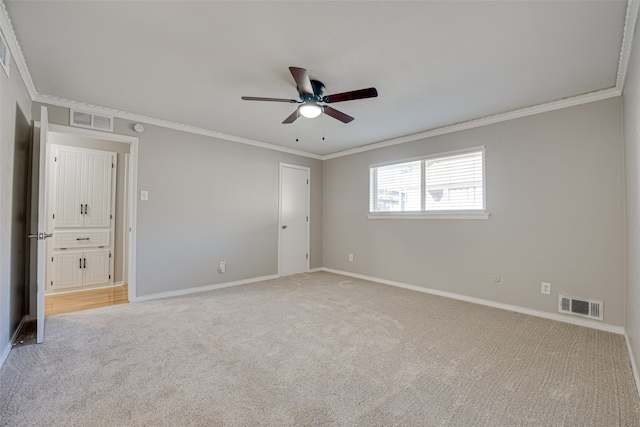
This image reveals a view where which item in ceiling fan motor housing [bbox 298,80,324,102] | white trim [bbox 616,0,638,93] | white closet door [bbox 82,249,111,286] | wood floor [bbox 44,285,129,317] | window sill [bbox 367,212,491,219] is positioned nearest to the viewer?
white trim [bbox 616,0,638,93]

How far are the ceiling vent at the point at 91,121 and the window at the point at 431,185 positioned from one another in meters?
3.86

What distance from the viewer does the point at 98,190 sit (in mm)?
4480

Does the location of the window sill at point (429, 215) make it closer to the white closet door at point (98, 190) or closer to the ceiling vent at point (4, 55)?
the white closet door at point (98, 190)

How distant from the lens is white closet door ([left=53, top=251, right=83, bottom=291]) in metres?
4.15

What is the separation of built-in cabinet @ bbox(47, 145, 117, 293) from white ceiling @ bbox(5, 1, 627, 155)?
60.9 inches

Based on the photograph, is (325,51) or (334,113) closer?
(325,51)

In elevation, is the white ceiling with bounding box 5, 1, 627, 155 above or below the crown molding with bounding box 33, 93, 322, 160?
above

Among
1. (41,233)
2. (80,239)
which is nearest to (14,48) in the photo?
(41,233)

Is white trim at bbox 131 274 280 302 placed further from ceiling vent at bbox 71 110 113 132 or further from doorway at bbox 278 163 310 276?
ceiling vent at bbox 71 110 113 132

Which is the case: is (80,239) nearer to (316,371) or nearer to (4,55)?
(4,55)

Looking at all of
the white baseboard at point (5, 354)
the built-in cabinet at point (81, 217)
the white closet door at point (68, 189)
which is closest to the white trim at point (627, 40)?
the white baseboard at point (5, 354)

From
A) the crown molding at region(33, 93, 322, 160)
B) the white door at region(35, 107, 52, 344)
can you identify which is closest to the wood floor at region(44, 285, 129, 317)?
the white door at region(35, 107, 52, 344)

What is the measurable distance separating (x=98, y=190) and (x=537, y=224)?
6115 millimetres

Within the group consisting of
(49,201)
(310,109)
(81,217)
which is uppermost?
(310,109)
